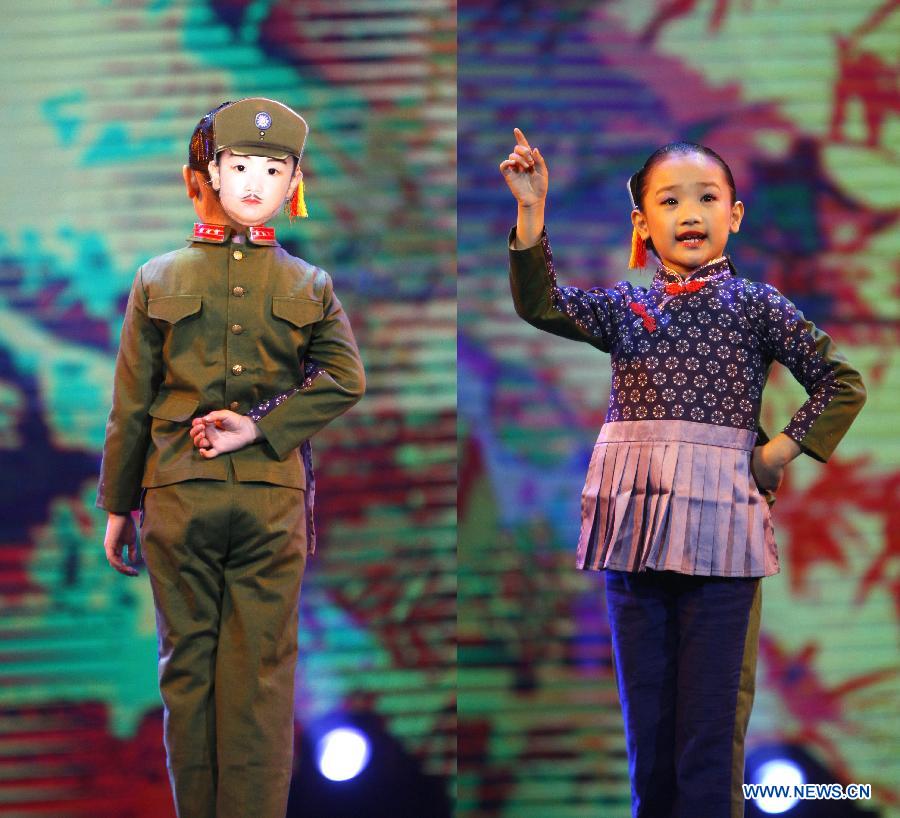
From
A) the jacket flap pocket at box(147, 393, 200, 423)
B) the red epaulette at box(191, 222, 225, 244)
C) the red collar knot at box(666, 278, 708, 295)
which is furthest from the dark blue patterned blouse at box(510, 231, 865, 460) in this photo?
the jacket flap pocket at box(147, 393, 200, 423)

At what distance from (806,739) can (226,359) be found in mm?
2117

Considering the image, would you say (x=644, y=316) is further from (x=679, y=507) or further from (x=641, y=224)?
(x=679, y=507)

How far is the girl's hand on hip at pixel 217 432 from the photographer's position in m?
2.57

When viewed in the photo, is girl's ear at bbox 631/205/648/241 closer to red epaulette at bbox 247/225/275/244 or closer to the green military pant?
red epaulette at bbox 247/225/275/244

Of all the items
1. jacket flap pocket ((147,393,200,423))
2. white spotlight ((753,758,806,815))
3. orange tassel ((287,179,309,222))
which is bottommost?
white spotlight ((753,758,806,815))

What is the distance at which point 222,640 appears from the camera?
102 inches

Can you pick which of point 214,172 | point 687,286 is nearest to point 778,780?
point 687,286

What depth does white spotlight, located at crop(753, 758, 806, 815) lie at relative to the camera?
347cm

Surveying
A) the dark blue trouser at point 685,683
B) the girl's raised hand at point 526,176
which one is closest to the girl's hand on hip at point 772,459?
the dark blue trouser at point 685,683

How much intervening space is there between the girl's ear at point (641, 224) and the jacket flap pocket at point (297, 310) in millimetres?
817

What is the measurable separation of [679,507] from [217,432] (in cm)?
105

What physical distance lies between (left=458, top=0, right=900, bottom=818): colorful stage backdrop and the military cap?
38.6 inches

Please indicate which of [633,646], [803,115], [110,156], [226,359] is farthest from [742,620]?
[110,156]

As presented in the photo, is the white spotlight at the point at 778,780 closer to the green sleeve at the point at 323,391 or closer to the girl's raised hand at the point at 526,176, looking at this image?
the green sleeve at the point at 323,391
